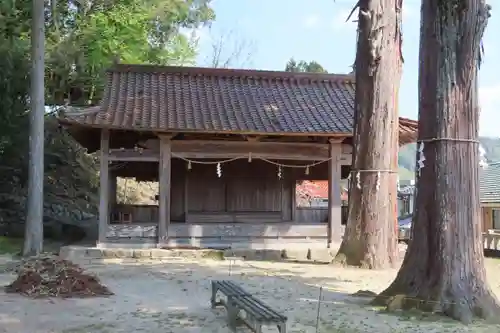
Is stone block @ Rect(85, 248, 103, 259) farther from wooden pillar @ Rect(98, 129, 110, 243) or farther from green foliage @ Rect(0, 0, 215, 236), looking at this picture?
green foliage @ Rect(0, 0, 215, 236)

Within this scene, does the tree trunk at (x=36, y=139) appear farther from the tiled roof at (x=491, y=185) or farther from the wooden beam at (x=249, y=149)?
the tiled roof at (x=491, y=185)

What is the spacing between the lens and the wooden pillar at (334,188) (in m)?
Result: 16.4

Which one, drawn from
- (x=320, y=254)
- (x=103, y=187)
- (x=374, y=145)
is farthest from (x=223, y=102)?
(x=374, y=145)

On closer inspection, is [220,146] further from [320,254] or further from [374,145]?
[374,145]

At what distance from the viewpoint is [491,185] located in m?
32.5

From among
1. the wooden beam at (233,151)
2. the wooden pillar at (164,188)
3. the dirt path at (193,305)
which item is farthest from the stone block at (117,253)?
the wooden beam at (233,151)

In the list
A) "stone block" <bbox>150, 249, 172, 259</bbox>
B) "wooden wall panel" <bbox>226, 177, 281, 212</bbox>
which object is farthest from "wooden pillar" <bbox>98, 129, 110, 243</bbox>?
"wooden wall panel" <bbox>226, 177, 281, 212</bbox>

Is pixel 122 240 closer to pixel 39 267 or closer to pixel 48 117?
pixel 39 267

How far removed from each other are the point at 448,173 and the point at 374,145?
17.0 feet

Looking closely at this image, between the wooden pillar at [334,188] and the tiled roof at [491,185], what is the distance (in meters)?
15.2

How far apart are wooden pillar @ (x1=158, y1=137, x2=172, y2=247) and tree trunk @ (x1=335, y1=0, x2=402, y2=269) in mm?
4751

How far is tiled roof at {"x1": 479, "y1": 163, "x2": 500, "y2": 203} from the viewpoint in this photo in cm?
3062

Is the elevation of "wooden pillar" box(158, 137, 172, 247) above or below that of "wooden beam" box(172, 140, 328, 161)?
below

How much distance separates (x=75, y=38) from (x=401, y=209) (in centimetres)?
2659
